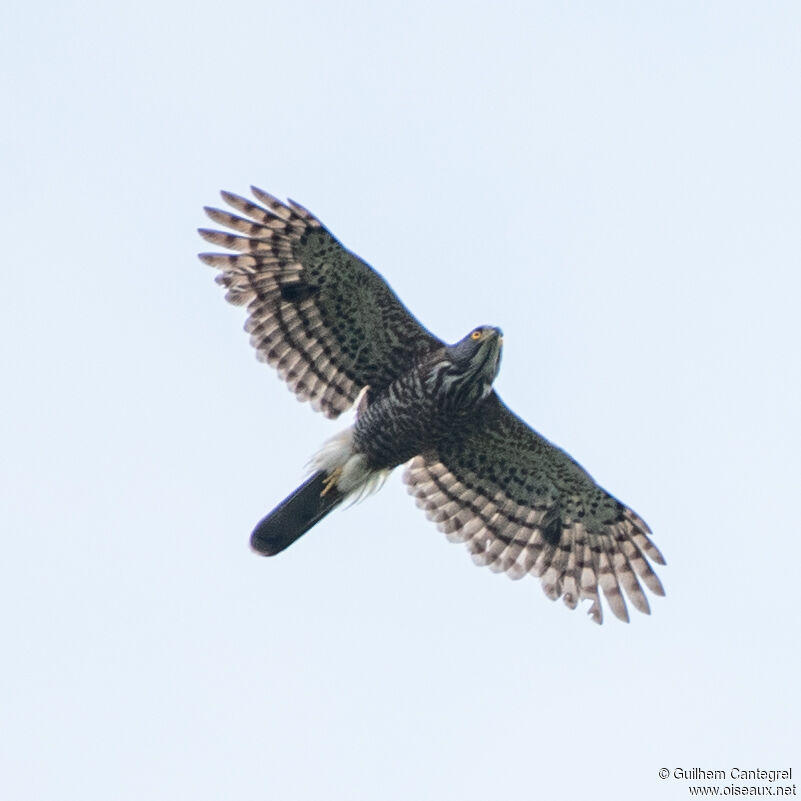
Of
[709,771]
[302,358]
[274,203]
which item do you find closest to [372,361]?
[302,358]

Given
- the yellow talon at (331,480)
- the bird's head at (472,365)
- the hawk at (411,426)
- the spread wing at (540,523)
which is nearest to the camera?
the bird's head at (472,365)

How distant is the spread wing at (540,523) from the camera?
1191 cm

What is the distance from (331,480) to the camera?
1130 cm

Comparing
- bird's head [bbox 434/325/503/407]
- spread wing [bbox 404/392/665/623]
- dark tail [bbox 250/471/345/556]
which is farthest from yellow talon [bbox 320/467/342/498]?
bird's head [bbox 434/325/503/407]

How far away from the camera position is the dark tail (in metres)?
11.1

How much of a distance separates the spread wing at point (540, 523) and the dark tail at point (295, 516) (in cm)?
105

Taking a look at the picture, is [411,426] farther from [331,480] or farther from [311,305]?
[311,305]

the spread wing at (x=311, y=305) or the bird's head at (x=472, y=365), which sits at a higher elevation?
the spread wing at (x=311, y=305)

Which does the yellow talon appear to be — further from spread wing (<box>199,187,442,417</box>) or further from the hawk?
spread wing (<box>199,187,442,417</box>)

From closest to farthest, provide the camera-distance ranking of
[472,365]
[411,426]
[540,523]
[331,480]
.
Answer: [472,365]
[411,426]
[331,480]
[540,523]

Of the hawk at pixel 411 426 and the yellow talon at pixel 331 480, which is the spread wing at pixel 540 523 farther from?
the yellow talon at pixel 331 480

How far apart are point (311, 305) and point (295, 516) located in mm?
1790

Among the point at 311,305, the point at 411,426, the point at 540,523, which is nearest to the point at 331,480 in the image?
the point at 411,426

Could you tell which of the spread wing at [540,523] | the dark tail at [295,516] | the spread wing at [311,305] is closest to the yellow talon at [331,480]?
the dark tail at [295,516]
